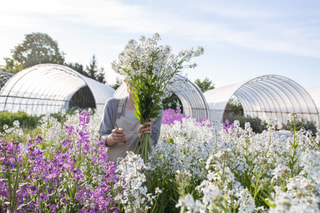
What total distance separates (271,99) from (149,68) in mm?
18089

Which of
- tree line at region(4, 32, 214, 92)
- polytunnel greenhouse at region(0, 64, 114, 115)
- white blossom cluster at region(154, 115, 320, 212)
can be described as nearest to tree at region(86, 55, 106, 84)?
tree line at region(4, 32, 214, 92)

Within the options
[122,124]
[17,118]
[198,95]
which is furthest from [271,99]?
[122,124]

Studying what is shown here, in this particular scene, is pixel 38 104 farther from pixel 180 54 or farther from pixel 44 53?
pixel 44 53

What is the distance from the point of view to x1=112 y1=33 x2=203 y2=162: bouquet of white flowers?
233cm

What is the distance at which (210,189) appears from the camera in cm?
124

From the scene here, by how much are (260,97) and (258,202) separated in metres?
18.9

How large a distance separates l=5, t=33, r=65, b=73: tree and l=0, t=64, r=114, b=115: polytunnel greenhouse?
22.2 metres

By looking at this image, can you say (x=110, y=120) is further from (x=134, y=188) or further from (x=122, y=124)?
(x=134, y=188)

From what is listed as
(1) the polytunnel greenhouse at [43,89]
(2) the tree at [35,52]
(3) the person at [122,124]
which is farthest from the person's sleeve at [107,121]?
(2) the tree at [35,52]

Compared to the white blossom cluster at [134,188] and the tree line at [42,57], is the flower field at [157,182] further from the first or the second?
the tree line at [42,57]

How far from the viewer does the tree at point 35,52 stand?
43.3 m

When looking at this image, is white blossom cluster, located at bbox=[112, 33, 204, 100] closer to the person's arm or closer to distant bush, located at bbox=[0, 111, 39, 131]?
the person's arm

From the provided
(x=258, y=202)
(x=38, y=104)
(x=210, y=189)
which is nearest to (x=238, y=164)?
(x=258, y=202)

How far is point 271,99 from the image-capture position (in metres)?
18.2
